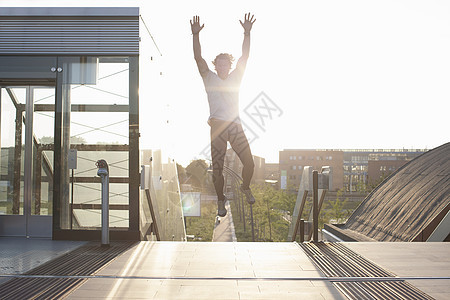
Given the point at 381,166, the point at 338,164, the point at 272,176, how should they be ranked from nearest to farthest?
the point at 272,176, the point at 338,164, the point at 381,166

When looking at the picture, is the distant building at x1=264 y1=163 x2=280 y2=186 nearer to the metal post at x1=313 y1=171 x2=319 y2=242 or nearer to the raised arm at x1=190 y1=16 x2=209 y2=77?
the metal post at x1=313 y1=171 x2=319 y2=242

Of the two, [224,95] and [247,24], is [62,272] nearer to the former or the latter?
[224,95]

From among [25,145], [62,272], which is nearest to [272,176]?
[25,145]

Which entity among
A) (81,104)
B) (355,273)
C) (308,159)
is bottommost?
(355,273)

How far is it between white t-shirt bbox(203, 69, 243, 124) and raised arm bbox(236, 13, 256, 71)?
0.11 m

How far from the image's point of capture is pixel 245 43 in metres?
4.04

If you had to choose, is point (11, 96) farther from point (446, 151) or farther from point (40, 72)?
point (446, 151)

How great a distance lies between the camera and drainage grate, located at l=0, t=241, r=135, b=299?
3.38 m

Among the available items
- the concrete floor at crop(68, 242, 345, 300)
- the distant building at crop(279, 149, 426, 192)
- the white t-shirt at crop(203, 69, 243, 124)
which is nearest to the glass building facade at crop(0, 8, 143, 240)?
the concrete floor at crop(68, 242, 345, 300)

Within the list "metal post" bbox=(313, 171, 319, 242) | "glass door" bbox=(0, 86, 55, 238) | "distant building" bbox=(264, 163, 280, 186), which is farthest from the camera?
"distant building" bbox=(264, 163, 280, 186)

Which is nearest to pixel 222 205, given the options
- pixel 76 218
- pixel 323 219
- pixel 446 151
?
pixel 76 218

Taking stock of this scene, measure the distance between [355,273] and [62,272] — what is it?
2.98m

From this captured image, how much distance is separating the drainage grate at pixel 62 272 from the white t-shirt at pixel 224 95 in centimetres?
204

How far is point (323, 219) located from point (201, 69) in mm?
15035
